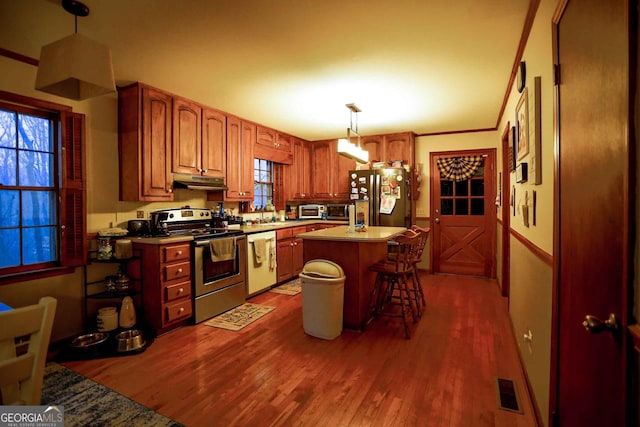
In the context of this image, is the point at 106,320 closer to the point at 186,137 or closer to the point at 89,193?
the point at 89,193

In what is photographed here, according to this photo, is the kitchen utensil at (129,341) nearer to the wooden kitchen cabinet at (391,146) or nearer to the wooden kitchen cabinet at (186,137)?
the wooden kitchen cabinet at (186,137)

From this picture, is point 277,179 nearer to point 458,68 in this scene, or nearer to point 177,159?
point 177,159

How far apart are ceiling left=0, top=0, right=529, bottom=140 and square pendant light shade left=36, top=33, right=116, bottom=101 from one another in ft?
0.93

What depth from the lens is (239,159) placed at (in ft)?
14.9

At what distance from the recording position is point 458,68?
9.55ft

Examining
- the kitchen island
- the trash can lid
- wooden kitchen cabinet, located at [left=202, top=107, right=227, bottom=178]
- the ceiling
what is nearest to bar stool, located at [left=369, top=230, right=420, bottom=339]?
the kitchen island

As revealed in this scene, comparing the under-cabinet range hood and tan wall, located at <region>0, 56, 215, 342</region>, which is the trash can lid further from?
tan wall, located at <region>0, 56, 215, 342</region>

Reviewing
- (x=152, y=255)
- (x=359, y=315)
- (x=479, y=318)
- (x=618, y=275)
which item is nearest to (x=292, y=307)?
(x=359, y=315)

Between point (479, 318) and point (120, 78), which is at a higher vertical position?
point (120, 78)

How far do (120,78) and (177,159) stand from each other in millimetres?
926

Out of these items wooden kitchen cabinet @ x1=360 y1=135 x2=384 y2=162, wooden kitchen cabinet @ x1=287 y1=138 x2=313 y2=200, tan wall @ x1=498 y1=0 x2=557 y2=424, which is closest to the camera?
tan wall @ x1=498 y1=0 x2=557 y2=424

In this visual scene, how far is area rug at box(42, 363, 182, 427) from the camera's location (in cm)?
186

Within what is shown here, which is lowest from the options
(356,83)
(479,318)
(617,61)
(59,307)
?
(479,318)

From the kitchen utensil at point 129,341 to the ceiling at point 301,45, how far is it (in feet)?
7.57
